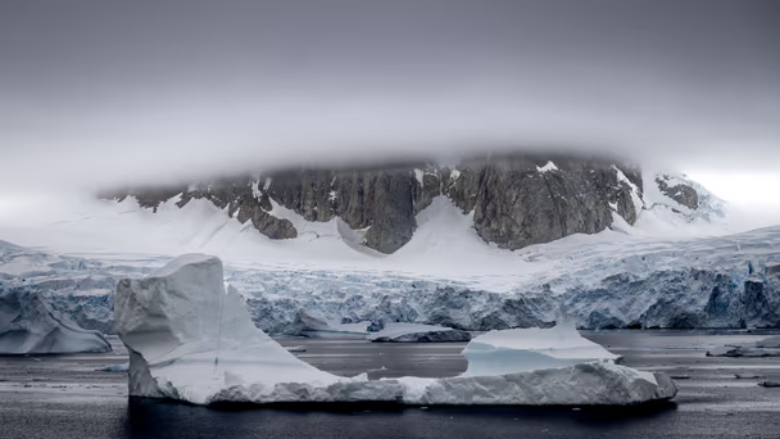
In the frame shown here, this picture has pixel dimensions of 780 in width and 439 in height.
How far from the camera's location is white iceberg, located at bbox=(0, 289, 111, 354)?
3300cm

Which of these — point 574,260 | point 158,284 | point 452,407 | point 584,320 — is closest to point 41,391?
point 158,284

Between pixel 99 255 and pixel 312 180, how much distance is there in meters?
48.3

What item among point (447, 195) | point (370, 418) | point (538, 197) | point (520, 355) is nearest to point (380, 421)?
point (370, 418)

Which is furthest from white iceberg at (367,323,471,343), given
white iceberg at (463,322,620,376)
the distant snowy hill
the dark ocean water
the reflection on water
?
the distant snowy hill

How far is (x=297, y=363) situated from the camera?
19.1 metres

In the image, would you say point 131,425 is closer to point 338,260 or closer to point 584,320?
point 584,320

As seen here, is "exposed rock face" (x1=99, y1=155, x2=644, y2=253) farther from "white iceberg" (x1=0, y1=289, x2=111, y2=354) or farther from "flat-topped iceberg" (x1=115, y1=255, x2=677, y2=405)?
"flat-topped iceberg" (x1=115, y1=255, x2=677, y2=405)

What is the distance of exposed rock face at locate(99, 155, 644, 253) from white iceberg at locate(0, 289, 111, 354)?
8650cm

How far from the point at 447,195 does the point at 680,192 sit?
31.7 m

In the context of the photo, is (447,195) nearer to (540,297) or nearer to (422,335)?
(540,297)

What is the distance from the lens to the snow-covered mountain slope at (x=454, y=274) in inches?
1895

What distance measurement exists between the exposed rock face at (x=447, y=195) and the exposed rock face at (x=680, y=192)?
340 centimetres

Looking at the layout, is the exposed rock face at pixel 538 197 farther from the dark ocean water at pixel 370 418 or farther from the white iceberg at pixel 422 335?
the dark ocean water at pixel 370 418

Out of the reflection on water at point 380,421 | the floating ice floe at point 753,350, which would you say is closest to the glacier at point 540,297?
the floating ice floe at point 753,350
